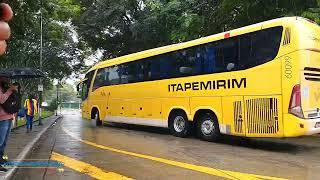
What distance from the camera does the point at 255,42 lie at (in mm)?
12578

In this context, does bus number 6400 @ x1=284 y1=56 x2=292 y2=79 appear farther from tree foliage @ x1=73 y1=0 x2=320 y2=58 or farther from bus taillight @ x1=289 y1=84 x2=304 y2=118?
tree foliage @ x1=73 y1=0 x2=320 y2=58

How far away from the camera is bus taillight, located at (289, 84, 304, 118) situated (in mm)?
11289

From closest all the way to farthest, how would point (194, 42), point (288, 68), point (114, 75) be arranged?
point (288, 68), point (194, 42), point (114, 75)

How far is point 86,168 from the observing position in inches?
356

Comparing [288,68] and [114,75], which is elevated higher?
[114,75]

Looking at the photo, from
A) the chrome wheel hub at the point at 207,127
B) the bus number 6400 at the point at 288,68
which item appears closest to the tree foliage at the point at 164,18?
the bus number 6400 at the point at 288,68

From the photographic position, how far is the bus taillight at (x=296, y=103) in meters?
11.3

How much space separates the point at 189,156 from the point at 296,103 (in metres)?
3.09

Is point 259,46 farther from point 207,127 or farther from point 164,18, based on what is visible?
point 164,18

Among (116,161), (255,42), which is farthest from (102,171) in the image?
(255,42)

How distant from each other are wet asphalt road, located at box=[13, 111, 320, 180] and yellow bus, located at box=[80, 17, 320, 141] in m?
0.77

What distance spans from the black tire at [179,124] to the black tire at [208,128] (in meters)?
0.61

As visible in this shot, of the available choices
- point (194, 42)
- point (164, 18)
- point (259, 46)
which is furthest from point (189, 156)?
point (164, 18)

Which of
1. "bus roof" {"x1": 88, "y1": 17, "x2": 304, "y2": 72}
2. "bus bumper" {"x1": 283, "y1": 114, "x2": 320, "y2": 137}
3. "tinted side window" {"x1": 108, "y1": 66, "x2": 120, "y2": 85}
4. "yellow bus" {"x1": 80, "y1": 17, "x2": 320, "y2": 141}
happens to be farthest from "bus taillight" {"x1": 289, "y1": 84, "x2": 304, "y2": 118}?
"tinted side window" {"x1": 108, "y1": 66, "x2": 120, "y2": 85}
